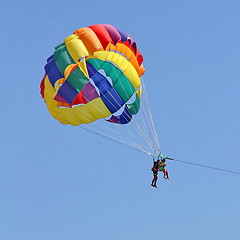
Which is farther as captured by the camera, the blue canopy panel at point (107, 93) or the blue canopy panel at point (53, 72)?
the blue canopy panel at point (107, 93)

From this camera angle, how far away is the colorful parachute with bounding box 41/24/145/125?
1479 inches

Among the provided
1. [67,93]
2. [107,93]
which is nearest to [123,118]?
[107,93]

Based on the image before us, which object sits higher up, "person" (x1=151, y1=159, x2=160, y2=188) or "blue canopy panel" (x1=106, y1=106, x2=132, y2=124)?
"blue canopy panel" (x1=106, y1=106, x2=132, y2=124)

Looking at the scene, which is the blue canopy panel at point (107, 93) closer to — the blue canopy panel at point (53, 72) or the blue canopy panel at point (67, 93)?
the blue canopy panel at point (67, 93)

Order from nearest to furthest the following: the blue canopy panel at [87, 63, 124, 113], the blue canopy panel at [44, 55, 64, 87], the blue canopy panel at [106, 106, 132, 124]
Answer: the blue canopy panel at [44, 55, 64, 87], the blue canopy panel at [87, 63, 124, 113], the blue canopy panel at [106, 106, 132, 124]

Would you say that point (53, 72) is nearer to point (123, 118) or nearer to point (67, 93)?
point (67, 93)

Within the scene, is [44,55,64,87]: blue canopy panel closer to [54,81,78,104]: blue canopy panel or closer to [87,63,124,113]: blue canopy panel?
[54,81,78,104]: blue canopy panel

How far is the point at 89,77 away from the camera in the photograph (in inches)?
1497

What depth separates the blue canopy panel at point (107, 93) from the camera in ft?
126

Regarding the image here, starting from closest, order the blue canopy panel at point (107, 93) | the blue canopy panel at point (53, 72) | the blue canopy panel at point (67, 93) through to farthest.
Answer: the blue canopy panel at point (67, 93) → the blue canopy panel at point (53, 72) → the blue canopy panel at point (107, 93)

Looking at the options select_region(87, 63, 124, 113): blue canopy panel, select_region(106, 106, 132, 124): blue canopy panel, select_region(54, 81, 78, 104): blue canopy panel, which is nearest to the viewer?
select_region(54, 81, 78, 104): blue canopy panel

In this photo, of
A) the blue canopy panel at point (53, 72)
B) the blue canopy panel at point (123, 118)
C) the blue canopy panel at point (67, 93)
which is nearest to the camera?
the blue canopy panel at point (67, 93)

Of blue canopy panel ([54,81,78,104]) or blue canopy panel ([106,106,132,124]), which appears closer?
blue canopy panel ([54,81,78,104])

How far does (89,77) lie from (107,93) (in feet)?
3.37
